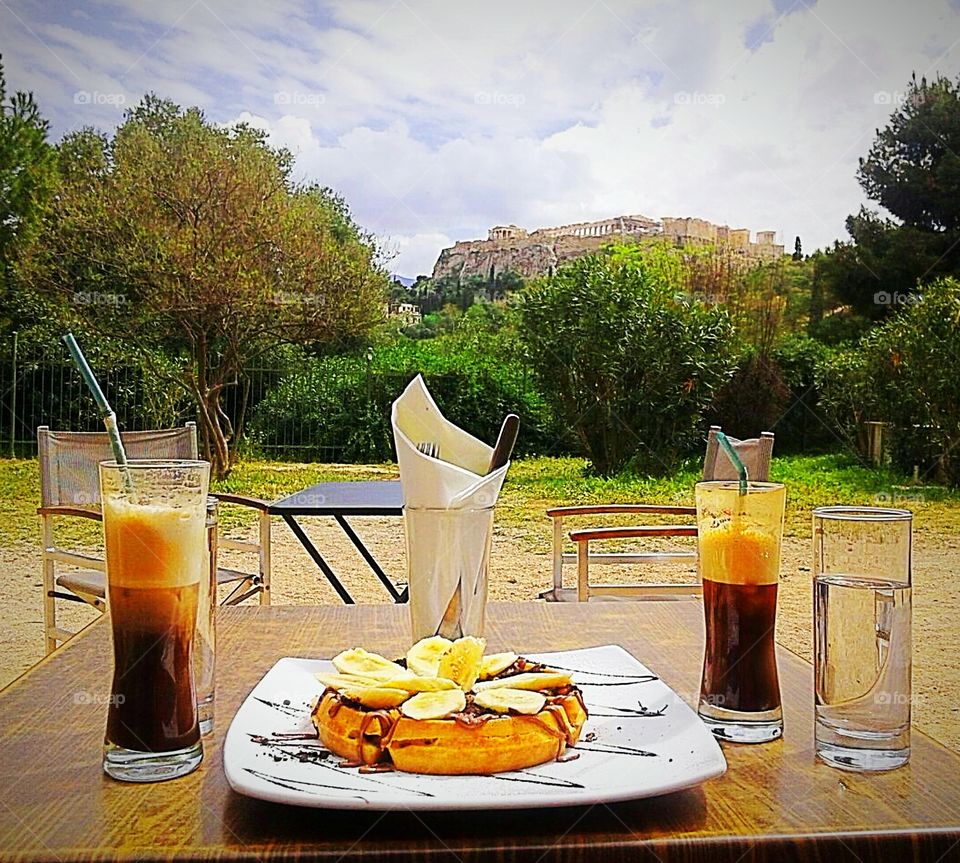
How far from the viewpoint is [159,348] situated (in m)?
5.52

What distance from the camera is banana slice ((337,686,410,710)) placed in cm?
60

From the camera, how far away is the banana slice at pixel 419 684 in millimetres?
619

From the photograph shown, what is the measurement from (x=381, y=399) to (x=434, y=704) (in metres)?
5.12

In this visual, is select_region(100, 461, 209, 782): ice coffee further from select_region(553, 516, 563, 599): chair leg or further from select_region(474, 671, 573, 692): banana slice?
select_region(553, 516, 563, 599): chair leg

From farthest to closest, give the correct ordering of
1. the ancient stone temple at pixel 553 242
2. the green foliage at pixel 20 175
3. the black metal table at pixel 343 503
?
the ancient stone temple at pixel 553 242 < the green foliage at pixel 20 175 < the black metal table at pixel 343 503

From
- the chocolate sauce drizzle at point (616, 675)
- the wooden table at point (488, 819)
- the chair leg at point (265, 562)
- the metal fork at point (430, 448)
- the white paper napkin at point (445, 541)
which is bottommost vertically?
the chair leg at point (265, 562)

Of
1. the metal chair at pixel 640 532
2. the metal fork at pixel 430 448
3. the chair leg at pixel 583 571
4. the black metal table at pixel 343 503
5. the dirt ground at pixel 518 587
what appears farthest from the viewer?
the dirt ground at pixel 518 587

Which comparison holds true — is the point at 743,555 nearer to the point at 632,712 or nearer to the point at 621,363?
the point at 632,712

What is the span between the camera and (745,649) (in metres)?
0.68

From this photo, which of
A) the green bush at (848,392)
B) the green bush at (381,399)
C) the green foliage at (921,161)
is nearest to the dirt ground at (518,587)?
the green bush at (381,399)

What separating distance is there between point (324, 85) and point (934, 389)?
342 centimetres

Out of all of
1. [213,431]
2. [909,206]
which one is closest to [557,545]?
[213,431]

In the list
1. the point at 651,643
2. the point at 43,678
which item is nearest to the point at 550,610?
the point at 651,643

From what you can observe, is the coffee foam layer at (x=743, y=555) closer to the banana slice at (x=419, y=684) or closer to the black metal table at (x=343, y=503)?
the banana slice at (x=419, y=684)
